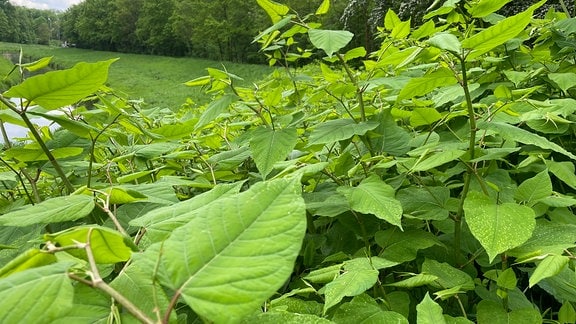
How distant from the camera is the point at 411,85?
42.6 inches

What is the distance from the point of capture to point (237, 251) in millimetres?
417

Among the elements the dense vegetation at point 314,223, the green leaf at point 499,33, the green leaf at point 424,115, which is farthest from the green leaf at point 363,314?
the green leaf at point 424,115

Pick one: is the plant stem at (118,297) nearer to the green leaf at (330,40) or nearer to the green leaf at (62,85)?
the green leaf at (62,85)

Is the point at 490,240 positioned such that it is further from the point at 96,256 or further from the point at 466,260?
the point at 96,256

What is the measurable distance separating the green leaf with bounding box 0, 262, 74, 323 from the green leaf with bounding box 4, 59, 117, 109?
547 mm

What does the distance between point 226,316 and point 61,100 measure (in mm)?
739

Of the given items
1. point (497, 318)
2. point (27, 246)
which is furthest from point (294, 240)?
point (27, 246)

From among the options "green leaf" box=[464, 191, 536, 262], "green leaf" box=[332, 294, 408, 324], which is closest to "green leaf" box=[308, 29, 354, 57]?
"green leaf" box=[464, 191, 536, 262]

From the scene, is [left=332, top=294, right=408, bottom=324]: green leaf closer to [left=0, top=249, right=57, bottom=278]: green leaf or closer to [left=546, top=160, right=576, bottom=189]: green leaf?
[left=0, top=249, right=57, bottom=278]: green leaf

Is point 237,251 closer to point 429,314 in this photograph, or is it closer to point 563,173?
point 429,314

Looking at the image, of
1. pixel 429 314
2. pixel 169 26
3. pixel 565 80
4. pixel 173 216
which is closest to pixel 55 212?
pixel 173 216

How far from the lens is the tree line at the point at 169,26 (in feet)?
112

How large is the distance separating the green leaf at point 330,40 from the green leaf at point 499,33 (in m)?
0.34

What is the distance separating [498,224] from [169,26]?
47.2 m
